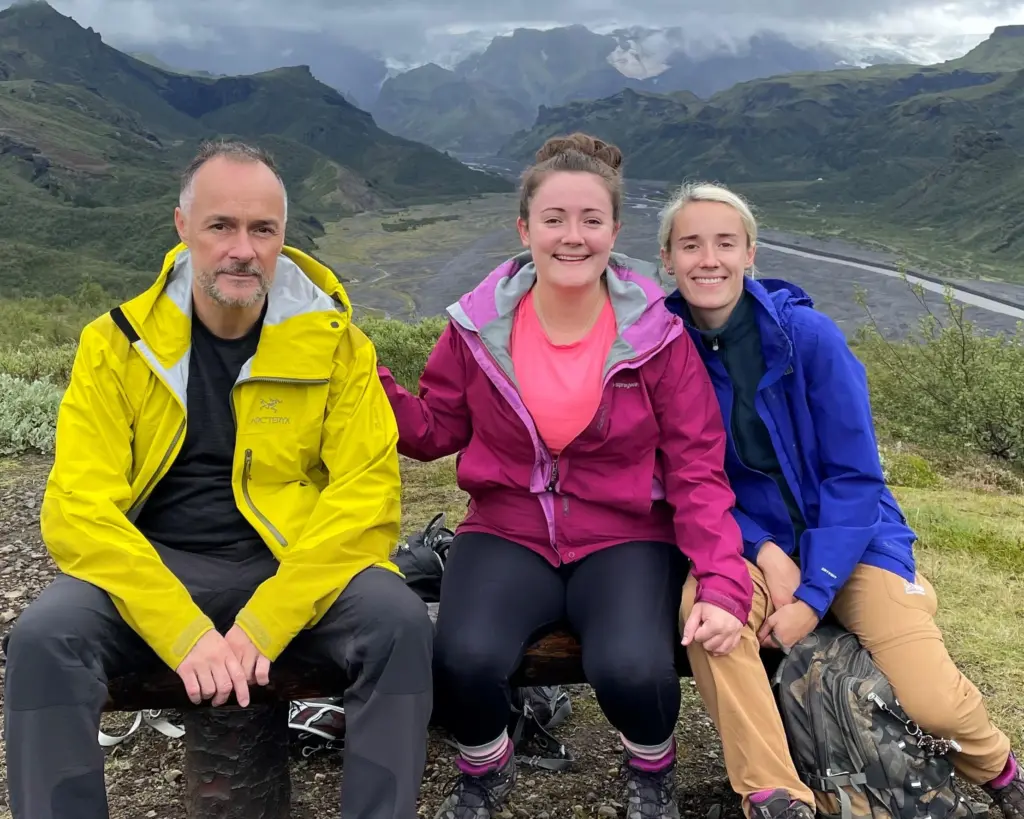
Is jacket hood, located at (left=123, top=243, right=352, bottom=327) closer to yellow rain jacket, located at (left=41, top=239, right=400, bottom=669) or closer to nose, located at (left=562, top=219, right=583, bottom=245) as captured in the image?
yellow rain jacket, located at (left=41, top=239, right=400, bottom=669)

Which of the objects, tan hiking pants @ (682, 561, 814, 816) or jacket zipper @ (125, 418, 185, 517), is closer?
tan hiking pants @ (682, 561, 814, 816)

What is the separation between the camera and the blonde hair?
413 centimetres

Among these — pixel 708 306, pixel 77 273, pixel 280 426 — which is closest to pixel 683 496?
pixel 708 306

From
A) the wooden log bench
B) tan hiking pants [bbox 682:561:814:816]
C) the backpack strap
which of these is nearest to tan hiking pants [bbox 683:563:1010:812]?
tan hiking pants [bbox 682:561:814:816]

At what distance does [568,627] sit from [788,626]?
0.92m

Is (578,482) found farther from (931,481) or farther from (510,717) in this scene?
(931,481)

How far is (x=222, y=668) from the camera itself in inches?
128

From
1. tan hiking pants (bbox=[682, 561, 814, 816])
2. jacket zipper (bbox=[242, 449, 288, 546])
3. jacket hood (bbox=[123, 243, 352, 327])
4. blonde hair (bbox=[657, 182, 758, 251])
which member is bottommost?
tan hiking pants (bbox=[682, 561, 814, 816])

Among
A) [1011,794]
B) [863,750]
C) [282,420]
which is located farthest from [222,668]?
[1011,794]

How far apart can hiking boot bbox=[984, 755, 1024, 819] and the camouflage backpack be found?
0.52ft

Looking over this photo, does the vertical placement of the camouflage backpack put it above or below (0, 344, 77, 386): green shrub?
above

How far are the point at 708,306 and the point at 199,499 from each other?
241 cm

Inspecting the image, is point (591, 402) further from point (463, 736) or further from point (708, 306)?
point (463, 736)

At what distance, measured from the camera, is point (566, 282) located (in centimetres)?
400
